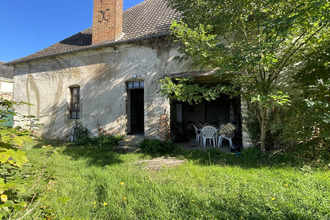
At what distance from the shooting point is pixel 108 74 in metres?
7.11

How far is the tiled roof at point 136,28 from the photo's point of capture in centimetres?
676

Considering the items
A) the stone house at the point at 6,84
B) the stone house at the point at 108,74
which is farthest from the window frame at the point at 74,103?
the stone house at the point at 6,84

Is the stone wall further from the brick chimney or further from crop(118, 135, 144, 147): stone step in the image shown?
the brick chimney

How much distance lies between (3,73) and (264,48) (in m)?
24.7

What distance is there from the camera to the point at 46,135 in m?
8.27

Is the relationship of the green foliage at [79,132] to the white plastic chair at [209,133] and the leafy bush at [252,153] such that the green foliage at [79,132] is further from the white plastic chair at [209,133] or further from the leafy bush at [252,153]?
the leafy bush at [252,153]

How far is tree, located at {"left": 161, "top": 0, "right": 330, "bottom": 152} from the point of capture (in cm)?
324

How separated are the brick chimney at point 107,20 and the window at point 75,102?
8.89 ft

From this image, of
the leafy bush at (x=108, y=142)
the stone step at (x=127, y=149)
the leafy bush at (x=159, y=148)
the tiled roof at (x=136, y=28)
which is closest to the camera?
the leafy bush at (x=159, y=148)

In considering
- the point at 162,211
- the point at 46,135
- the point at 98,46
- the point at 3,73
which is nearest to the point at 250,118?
the point at 162,211

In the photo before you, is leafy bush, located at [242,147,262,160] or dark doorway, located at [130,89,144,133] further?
dark doorway, located at [130,89,144,133]

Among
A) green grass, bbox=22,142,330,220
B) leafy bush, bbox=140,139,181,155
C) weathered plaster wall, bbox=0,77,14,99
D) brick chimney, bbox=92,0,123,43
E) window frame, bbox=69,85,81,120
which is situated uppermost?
brick chimney, bbox=92,0,123,43

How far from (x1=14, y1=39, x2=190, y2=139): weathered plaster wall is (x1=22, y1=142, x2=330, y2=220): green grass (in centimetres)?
295

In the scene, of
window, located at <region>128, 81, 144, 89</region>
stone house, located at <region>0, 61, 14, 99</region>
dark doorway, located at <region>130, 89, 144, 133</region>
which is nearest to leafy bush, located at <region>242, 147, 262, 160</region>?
window, located at <region>128, 81, 144, 89</region>
